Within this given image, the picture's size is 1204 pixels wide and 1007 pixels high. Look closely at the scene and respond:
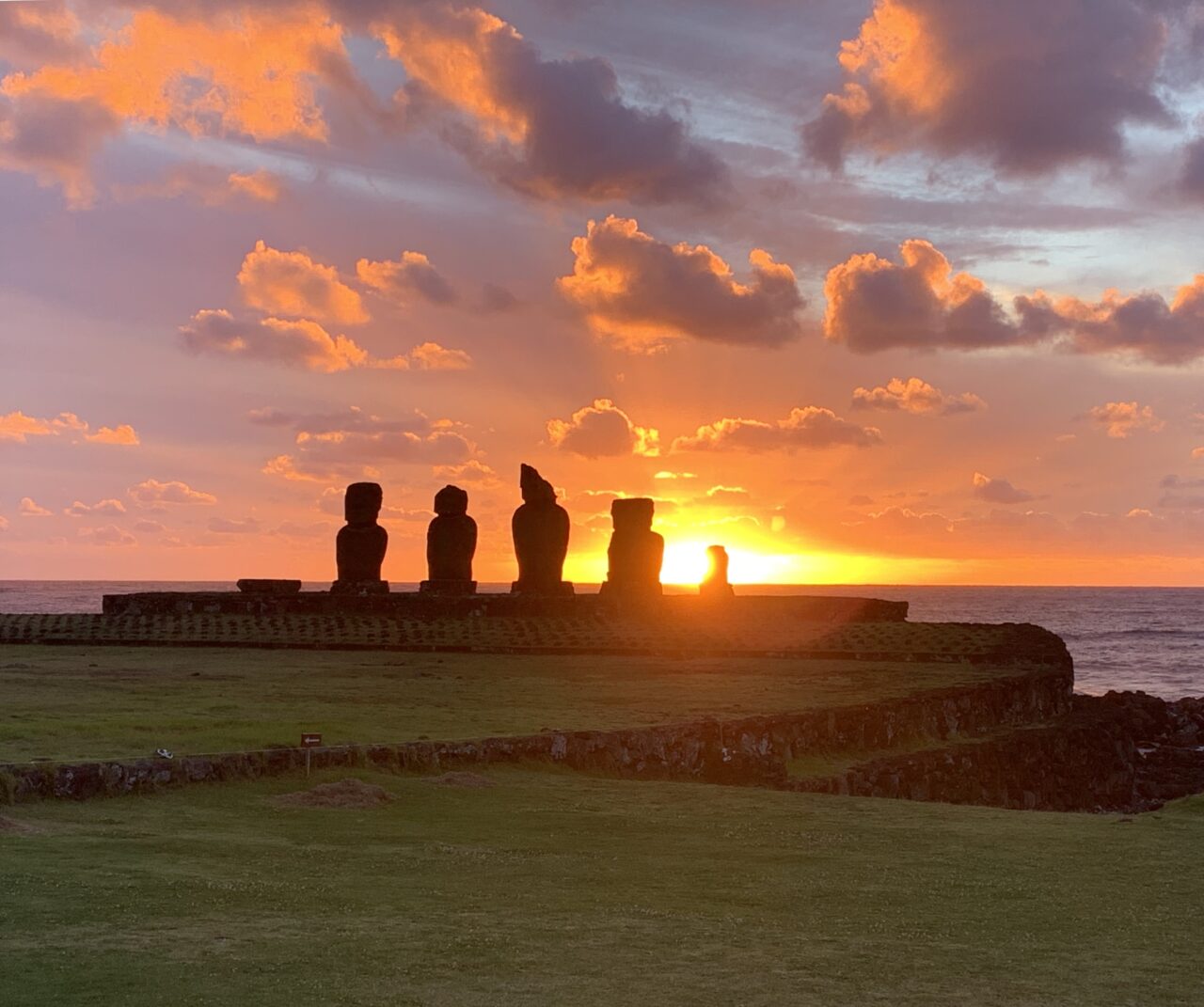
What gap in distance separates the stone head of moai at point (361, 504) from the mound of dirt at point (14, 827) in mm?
44095

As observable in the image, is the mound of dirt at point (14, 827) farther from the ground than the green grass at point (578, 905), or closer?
Answer: closer

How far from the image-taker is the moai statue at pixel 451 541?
56.8 metres

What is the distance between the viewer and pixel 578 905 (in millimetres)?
10445

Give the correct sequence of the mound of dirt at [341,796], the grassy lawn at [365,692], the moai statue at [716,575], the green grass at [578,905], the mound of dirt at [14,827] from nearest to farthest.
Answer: the green grass at [578,905] → the mound of dirt at [14,827] → the mound of dirt at [341,796] → the grassy lawn at [365,692] → the moai statue at [716,575]

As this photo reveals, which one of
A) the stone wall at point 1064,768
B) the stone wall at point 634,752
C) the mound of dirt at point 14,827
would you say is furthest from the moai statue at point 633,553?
the mound of dirt at point 14,827

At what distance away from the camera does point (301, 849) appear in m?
12.5

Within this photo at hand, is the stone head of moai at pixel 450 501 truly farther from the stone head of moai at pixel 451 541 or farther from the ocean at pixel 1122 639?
the ocean at pixel 1122 639

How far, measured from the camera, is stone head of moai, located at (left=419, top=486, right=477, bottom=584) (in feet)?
186

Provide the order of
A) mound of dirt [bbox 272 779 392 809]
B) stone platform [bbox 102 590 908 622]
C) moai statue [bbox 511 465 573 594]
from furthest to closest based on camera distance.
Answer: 1. moai statue [bbox 511 465 573 594]
2. stone platform [bbox 102 590 908 622]
3. mound of dirt [bbox 272 779 392 809]

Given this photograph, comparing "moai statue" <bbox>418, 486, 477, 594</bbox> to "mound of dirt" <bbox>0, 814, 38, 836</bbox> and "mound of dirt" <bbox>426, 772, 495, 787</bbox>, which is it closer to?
"mound of dirt" <bbox>426, 772, 495, 787</bbox>

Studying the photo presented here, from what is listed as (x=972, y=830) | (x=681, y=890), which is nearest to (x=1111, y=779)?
(x=972, y=830)

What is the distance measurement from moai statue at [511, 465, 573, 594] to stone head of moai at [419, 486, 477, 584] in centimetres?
236

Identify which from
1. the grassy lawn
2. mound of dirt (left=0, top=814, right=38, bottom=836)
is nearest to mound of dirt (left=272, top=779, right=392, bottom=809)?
the grassy lawn

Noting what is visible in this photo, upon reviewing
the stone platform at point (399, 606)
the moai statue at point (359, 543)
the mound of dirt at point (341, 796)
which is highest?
the moai statue at point (359, 543)
